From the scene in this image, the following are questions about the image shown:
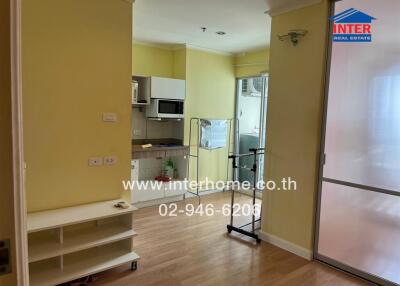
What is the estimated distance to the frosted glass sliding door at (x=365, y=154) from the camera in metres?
2.60

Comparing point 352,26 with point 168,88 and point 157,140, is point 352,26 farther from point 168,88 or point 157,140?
point 157,140

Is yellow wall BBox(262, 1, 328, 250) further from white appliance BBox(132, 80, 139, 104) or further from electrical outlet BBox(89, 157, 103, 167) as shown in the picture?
white appliance BBox(132, 80, 139, 104)

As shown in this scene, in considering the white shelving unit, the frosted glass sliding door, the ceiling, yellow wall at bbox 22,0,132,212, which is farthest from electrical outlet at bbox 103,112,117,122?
the frosted glass sliding door

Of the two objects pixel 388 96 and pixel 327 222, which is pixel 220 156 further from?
pixel 388 96

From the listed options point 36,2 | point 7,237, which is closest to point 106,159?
point 36,2

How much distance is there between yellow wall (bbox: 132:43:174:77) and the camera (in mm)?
5046

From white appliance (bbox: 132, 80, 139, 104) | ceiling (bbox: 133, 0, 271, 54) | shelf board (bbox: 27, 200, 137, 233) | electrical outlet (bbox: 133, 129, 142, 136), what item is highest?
ceiling (bbox: 133, 0, 271, 54)

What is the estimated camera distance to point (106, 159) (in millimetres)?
3076

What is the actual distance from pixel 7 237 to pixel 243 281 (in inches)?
96.1

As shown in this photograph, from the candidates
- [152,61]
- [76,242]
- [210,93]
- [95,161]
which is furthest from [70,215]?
[210,93]

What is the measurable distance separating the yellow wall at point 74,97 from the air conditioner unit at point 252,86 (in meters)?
3.20

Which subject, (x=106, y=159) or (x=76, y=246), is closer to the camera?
(x=76, y=246)

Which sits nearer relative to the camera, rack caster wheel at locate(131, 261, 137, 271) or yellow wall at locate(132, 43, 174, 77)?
rack caster wheel at locate(131, 261, 137, 271)

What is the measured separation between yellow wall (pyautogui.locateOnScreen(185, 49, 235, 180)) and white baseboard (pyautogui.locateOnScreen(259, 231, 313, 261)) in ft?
7.27
